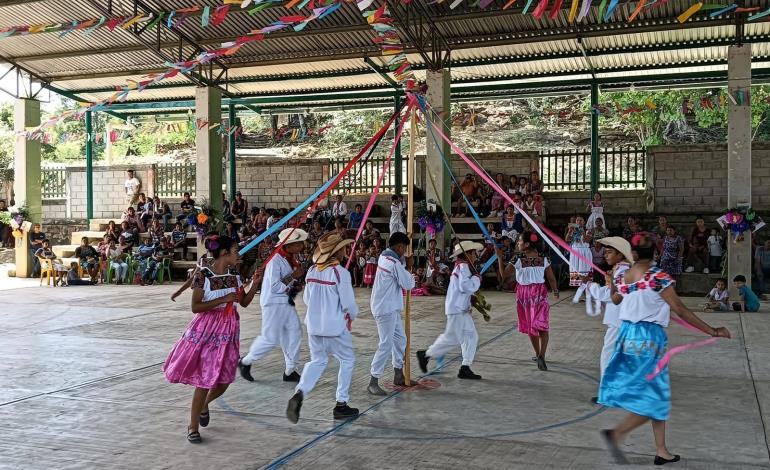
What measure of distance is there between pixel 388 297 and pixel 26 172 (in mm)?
17862

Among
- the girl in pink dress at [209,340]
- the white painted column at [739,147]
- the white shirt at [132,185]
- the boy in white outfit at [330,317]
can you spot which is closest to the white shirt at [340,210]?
the white shirt at [132,185]

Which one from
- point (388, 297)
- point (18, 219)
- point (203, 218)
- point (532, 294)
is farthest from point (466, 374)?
point (18, 219)

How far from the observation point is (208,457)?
16.3ft

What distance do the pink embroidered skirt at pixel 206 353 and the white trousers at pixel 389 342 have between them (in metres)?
1.73

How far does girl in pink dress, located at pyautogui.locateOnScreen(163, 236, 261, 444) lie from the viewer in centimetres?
526

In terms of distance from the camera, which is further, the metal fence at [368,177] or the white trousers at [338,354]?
the metal fence at [368,177]

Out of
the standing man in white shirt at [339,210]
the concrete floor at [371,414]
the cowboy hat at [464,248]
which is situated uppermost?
the standing man in white shirt at [339,210]

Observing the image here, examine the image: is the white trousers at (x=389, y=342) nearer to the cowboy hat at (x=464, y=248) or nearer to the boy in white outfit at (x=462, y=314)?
the boy in white outfit at (x=462, y=314)

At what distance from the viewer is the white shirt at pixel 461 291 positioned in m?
7.46

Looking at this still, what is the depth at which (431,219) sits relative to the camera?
58.1 feet

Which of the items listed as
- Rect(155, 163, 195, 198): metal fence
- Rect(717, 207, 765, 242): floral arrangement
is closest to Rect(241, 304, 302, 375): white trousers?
Rect(717, 207, 765, 242): floral arrangement

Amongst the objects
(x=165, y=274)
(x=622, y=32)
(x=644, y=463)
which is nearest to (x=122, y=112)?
(x=165, y=274)

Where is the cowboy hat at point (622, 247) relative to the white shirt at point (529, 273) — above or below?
above

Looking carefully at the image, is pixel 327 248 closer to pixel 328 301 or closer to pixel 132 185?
pixel 328 301
